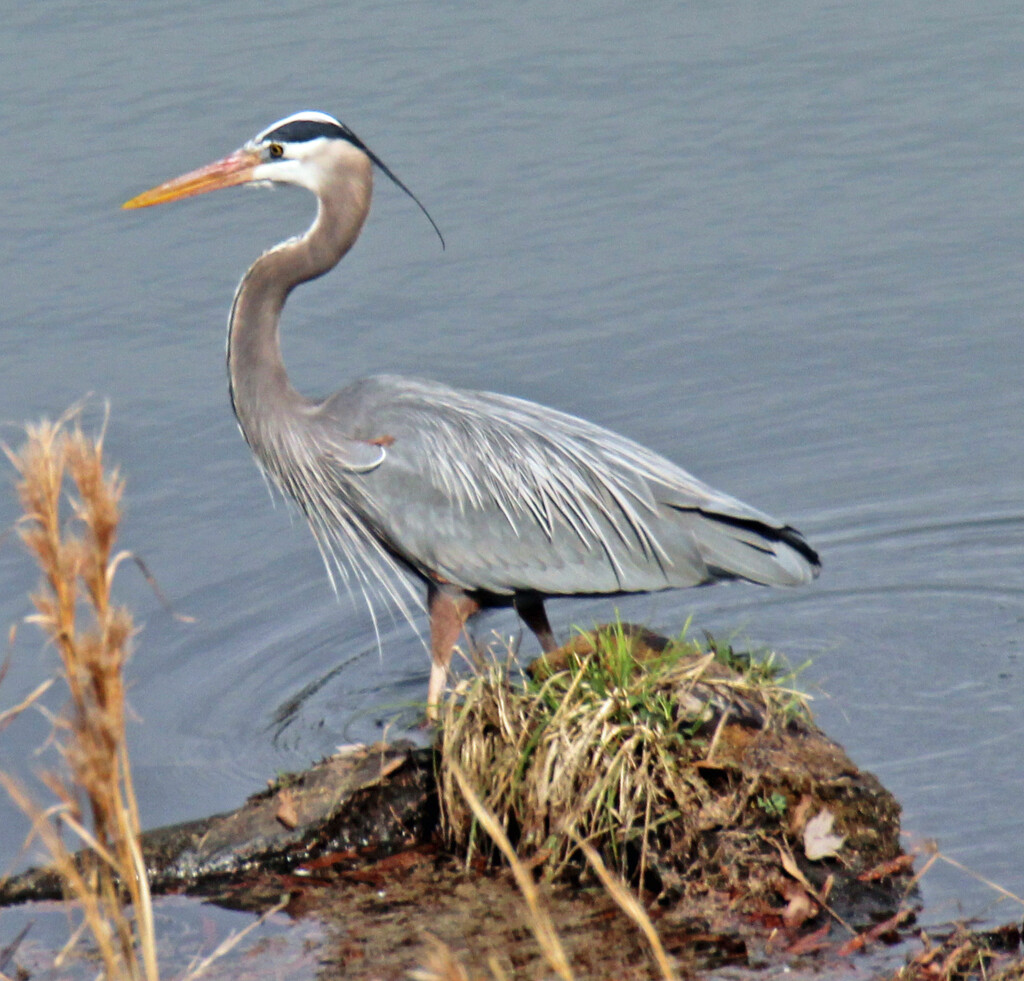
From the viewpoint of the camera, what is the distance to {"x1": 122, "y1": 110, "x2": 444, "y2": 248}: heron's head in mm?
5699

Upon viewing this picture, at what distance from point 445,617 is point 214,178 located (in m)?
1.80

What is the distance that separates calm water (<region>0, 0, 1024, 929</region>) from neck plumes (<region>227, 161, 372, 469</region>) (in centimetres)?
98

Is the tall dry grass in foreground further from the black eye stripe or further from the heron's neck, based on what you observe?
the black eye stripe

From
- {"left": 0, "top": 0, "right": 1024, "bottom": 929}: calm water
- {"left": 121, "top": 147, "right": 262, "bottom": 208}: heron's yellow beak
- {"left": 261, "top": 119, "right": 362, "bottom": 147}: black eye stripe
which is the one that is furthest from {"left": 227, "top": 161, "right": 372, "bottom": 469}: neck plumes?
{"left": 0, "top": 0, "right": 1024, "bottom": 929}: calm water

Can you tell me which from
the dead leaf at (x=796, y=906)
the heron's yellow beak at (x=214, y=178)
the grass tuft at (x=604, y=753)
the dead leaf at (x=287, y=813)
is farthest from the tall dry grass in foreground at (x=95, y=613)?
the heron's yellow beak at (x=214, y=178)

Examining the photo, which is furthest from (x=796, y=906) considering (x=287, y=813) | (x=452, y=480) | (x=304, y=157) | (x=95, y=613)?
(x=304, y=157)

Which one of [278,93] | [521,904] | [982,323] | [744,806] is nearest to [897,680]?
[744,806]

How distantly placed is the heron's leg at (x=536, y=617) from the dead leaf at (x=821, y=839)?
5.55ft

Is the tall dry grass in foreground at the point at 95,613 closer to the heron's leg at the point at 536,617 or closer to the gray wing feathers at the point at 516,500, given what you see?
the gray wing feathers at the point at 516,500

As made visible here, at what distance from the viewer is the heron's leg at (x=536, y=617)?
5574 millimetres

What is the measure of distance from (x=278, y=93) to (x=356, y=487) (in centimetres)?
610

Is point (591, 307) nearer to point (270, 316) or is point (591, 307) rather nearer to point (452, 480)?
point (270, 316)

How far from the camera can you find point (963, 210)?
934 cm

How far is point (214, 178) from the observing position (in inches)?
229
